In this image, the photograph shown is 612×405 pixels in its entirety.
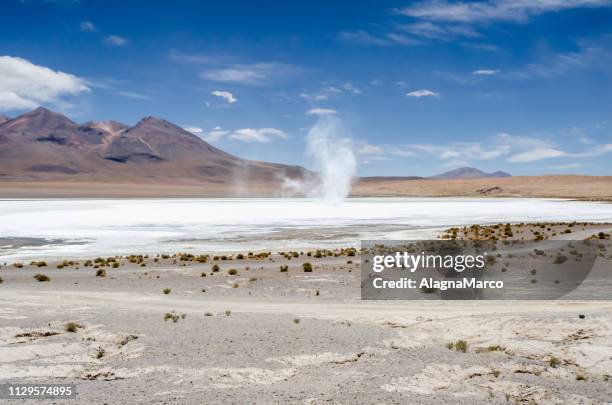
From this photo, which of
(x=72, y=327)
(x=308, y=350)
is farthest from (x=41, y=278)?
(x=308, y=350)

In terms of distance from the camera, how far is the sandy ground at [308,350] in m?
8.59

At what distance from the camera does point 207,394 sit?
27.7 feet

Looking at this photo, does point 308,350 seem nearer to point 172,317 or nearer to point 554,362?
point 172,317

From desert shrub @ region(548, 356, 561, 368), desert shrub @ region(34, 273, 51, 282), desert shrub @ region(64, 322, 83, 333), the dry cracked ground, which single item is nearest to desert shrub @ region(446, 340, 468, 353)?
the dry cracked ground

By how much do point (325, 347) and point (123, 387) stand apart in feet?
12.3

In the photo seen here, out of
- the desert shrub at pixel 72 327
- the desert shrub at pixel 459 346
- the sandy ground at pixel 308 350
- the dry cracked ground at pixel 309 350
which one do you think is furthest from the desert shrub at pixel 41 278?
the desert shrub at pixel 459 346

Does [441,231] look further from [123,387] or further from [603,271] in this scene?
[123,387]

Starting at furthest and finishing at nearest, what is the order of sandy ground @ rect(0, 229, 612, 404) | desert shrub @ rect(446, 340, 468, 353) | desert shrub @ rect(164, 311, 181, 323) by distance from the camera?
desert shrub @ rect(164, 311, 181, 323) → desert shrub @ rect(446, 340, 468, 353) → sandy ground @ rect(0, 229, 612, 404)

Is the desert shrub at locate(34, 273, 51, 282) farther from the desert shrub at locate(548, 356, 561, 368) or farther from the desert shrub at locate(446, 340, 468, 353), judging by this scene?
the desert shrub at locate(548, 356, 561, 368)

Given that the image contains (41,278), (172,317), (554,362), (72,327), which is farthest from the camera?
(41,278)

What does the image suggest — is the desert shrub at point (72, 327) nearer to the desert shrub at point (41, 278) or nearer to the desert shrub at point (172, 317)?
the desert shrub at point (172, 317)

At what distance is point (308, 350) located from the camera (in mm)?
10461

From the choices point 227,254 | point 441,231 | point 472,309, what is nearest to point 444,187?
point 441,231

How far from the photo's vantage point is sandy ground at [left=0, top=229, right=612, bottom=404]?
8.59 m
